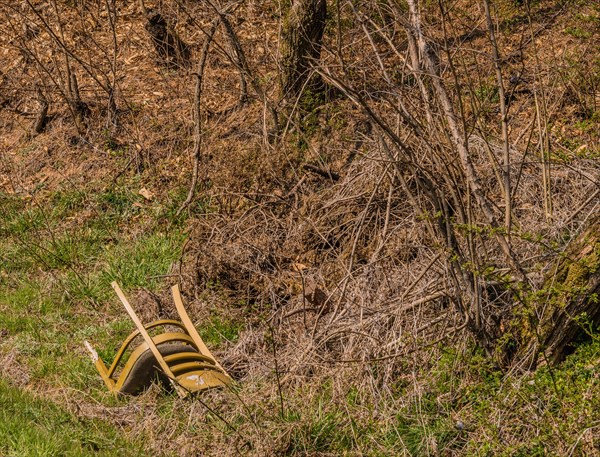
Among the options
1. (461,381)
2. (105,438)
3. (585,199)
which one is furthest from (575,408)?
(105,438)

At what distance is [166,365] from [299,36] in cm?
458

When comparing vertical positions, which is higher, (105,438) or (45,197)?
(45,197)

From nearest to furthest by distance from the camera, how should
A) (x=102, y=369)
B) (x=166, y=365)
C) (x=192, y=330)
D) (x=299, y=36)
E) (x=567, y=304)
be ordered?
(x=567, y=304) → (x=166, y=365) → (x=102, y=369) → (x=192, y=330) → (x=299, y=36)

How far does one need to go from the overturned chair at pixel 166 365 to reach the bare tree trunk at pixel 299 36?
365 centimetres

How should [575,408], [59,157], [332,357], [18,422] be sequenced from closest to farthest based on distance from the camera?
[575,408] < [18,422] < [332,357] < [59,157]

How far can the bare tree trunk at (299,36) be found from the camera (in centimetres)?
927

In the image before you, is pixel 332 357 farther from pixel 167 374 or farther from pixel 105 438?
pixel 105 438

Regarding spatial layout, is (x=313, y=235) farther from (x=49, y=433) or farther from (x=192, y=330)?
(x=49, y=433)

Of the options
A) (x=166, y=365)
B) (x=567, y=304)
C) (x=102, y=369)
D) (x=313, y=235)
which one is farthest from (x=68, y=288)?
(x=567, y=304)

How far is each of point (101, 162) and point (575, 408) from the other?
656cm

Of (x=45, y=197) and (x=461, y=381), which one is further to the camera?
(x=45, y=197)

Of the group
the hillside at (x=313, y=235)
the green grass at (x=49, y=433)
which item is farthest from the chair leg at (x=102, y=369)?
the green grass at (x=49, y=433)

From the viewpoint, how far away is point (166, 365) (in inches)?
236

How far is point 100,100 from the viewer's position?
11.0m
